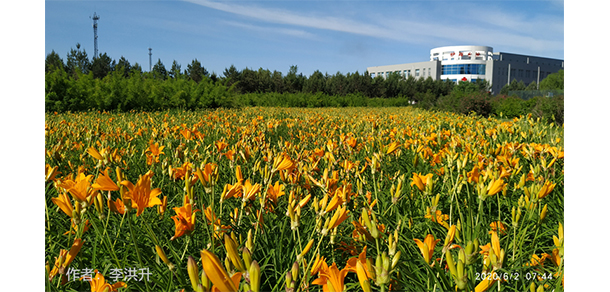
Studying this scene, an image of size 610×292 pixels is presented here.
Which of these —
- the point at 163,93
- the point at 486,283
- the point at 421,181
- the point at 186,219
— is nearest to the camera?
the point at 486,283

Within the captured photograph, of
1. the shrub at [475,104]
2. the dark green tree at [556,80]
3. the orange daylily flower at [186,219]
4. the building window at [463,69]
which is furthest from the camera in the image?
the shrub at [475,104]

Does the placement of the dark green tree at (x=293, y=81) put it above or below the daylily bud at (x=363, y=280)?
above

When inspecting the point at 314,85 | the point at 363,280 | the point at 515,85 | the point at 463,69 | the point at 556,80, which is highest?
the point at 314,85

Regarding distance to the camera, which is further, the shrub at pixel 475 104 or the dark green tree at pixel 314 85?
the dark green tree at pixel 314 85

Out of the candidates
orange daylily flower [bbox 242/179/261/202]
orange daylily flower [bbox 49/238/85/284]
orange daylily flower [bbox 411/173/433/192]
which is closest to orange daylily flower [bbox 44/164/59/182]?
orange daylily flower [bbox 49/238/85/284]

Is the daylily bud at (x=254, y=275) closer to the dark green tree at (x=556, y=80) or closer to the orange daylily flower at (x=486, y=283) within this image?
the orange daylily flower at (x=486, y=283)

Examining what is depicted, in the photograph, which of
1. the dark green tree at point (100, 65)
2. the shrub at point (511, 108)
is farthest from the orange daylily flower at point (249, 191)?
the shrub at point (511, 108)

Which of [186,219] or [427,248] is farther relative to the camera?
[186,219]

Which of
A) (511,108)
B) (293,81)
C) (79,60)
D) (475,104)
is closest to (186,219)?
(79,60)

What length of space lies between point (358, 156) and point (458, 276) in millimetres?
1950

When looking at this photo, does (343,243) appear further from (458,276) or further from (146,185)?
(146,185)

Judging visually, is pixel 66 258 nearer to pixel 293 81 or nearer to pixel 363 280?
pixel 363 280

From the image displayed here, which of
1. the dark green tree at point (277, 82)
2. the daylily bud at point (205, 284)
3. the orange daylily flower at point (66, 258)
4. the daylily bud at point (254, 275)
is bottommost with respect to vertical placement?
the orange daylily flower at point (66, 258)

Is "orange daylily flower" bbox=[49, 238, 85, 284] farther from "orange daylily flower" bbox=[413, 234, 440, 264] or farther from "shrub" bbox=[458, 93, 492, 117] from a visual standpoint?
"shrub" bbox=[458, 93, 492, 117]
